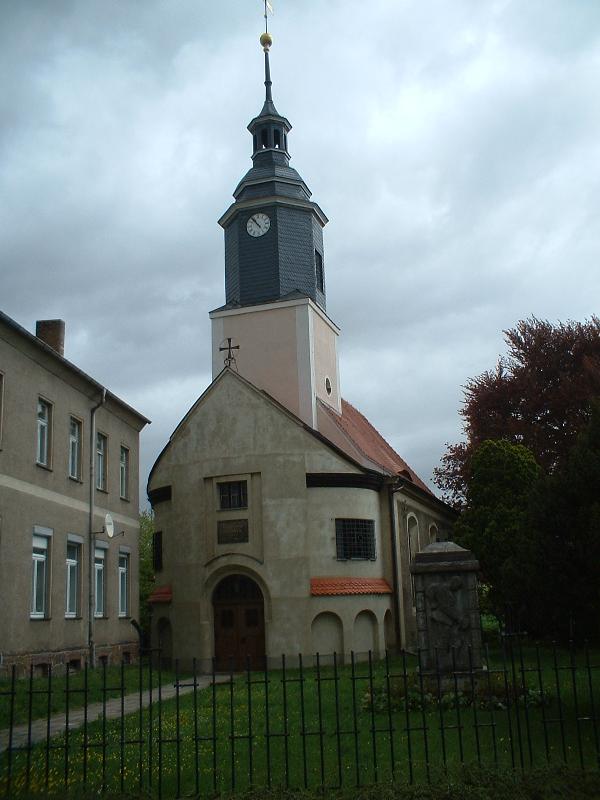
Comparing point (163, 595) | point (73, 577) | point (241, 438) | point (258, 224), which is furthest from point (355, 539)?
point (258, 224)

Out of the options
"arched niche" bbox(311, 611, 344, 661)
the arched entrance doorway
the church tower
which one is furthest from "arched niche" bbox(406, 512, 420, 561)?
the arched entrance doorway

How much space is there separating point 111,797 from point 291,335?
23607 mm

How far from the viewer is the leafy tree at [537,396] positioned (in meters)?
33.3

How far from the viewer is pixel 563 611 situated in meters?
12.6

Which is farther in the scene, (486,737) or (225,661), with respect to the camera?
(225,661)

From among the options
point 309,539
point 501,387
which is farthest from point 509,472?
point 309,539

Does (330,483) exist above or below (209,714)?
above

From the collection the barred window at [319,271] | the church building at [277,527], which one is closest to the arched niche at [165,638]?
the church building at [277,527]

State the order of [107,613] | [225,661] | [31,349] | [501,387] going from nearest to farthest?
[31,349]
[107,613]
[225,661]
[501,387]

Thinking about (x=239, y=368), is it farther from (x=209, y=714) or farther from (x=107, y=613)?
(x=209, y=714)

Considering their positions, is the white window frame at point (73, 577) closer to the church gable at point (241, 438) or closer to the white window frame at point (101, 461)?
the white window frame at point (101, 461)

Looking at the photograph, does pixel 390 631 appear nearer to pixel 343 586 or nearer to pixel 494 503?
pixel 343 586

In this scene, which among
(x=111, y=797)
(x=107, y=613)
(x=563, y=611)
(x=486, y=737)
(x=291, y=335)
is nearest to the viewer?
(x=111, y=797)

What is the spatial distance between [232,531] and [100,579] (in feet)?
15.1
